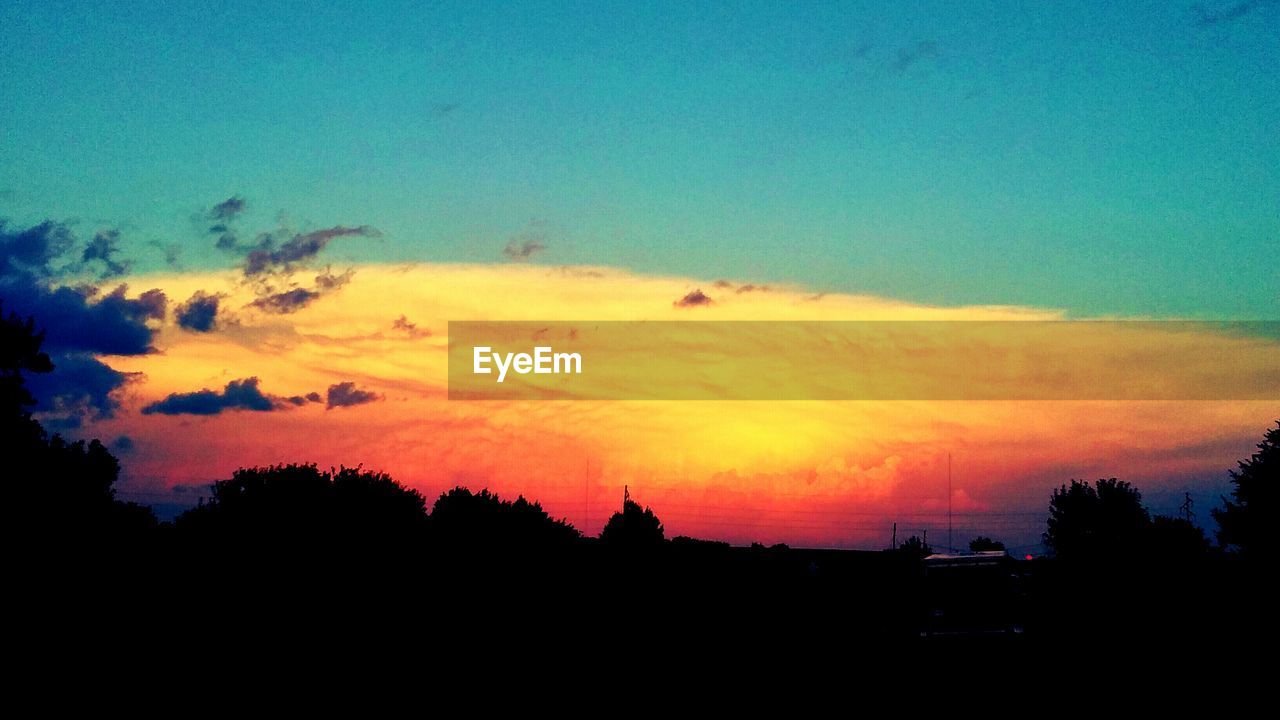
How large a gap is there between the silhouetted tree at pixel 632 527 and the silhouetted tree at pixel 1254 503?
47.8 metres

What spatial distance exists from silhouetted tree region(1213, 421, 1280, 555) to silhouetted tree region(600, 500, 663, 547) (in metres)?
47.8

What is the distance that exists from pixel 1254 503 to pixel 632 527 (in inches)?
2099

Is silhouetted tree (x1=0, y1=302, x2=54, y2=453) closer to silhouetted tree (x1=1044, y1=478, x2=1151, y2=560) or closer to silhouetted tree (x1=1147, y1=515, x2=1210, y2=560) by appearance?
silhouetted tree (x1=1147, y1=515, x2=1210, y2=560)

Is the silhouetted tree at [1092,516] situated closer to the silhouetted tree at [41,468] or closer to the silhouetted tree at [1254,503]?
the silhouetted tree at [1254,503]

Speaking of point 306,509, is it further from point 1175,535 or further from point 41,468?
point 1175,535

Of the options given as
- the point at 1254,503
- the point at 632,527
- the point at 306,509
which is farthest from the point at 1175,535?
the point at 306,509

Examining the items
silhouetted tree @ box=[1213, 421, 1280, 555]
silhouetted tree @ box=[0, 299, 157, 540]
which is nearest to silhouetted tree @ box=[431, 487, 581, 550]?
silhouetted tree @ box=[0, 299, 157, 540]

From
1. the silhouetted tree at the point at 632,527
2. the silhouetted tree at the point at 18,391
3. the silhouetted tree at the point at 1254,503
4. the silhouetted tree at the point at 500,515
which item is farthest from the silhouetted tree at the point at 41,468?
the silhouetted tree at the point at 1254,503

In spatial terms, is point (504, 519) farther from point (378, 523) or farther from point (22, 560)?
point (22, 560)

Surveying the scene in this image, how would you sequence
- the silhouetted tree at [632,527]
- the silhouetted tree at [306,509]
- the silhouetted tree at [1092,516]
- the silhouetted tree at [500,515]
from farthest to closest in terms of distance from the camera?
the silhouetted tree at [1092,516] < the silhouetted tree at [632,527] < the silhouetted tree at [500,515] < the silhouetted tree at [306,509]

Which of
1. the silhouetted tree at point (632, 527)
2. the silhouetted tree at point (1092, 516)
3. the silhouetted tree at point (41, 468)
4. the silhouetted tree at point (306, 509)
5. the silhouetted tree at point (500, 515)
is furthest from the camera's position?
the silhouetted tree at point (1092, 516)

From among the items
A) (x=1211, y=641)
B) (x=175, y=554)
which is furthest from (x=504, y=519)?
(x=1211, y=641)

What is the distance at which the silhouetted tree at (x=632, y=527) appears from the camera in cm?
10694

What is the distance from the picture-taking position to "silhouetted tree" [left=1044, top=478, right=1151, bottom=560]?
131 metres
